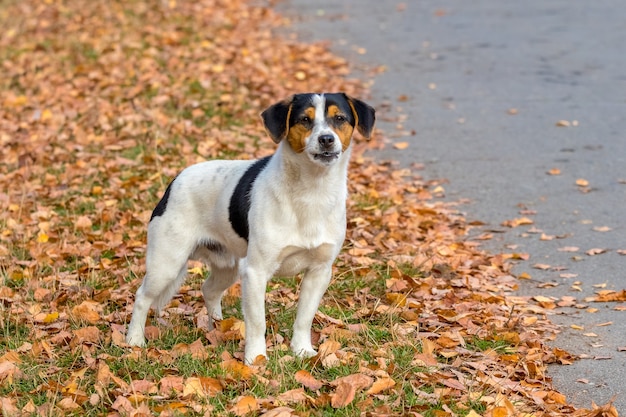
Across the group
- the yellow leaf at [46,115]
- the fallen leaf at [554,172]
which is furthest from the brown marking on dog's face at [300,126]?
the yellow leaf at [46,115]

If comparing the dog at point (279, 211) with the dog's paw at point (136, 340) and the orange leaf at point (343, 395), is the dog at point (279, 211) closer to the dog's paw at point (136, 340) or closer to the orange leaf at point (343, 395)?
the dog's paw at point (136, 340)

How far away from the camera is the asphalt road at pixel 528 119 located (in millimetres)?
6863

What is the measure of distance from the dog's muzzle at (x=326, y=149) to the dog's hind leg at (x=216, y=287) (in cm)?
122

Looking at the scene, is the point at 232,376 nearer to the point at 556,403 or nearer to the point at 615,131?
the point at 556,403

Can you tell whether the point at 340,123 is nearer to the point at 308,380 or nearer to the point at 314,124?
the point at 314,124

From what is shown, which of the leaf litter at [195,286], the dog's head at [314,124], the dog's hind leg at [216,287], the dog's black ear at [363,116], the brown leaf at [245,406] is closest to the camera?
the brown leaf at [245,406]

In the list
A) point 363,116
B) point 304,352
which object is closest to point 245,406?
point 304,352

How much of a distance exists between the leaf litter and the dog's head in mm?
1124

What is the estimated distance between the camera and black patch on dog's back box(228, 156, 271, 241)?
535 centimetres

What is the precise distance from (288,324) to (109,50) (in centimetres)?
963

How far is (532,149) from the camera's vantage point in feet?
34.5

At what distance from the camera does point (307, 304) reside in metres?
5.40

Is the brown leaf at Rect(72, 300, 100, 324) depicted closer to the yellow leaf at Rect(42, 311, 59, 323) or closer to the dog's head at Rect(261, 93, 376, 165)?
the yellow leaf at Rect(42, 311, 59, 323)

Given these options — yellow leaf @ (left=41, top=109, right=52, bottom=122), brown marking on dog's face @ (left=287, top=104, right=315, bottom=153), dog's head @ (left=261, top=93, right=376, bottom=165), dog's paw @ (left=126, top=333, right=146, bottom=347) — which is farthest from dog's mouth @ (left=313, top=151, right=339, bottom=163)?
yellow leaf @ (left=41, top=109, right=52, bottom=122)
